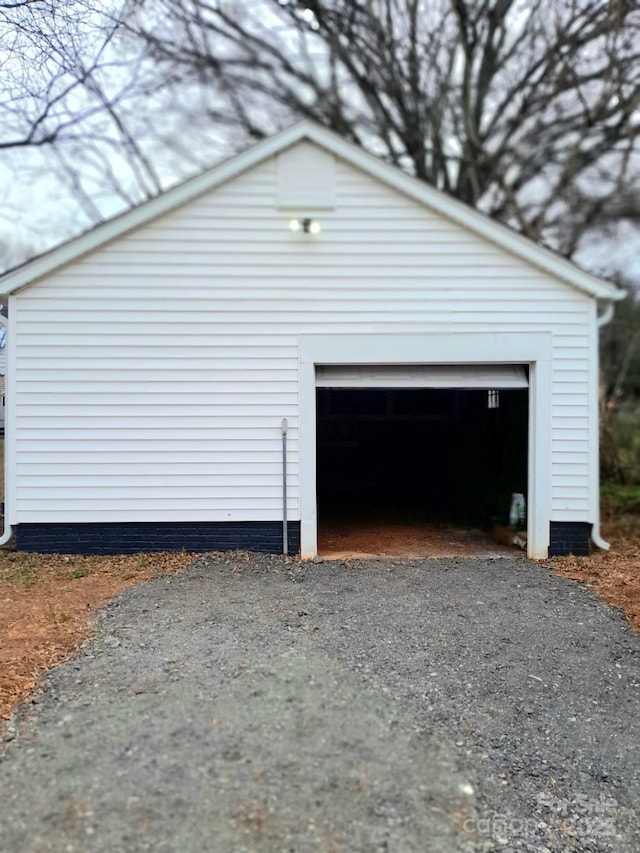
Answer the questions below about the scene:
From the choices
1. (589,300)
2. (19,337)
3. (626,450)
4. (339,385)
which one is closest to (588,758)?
(339,385)

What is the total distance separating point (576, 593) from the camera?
213 inches

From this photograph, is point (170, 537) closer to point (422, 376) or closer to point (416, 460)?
point (422, 376)

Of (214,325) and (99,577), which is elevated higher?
(214,325)

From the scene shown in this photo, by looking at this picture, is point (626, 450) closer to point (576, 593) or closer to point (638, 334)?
point (638, 334)

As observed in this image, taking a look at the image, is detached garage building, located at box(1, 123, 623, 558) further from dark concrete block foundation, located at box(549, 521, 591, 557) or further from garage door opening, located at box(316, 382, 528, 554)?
garage door opening, located at box(316, 382, 528, 554)

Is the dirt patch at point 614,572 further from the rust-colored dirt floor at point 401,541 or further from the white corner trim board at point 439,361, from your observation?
the rust-colored dirt floor at point 401,541

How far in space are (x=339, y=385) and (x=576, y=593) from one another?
3.21m

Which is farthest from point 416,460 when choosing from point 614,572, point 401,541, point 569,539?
point 614,572

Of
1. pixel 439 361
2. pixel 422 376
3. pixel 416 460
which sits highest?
pixel 439 361

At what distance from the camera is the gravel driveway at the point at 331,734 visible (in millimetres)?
2316

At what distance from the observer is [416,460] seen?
1252 cm

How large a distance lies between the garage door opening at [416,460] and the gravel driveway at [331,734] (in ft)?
12.4

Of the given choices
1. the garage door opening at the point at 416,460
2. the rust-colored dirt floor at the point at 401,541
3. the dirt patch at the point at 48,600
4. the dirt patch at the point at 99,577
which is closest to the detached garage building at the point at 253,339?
the dirt patch at the point at 48,600

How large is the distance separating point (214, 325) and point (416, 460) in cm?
721
